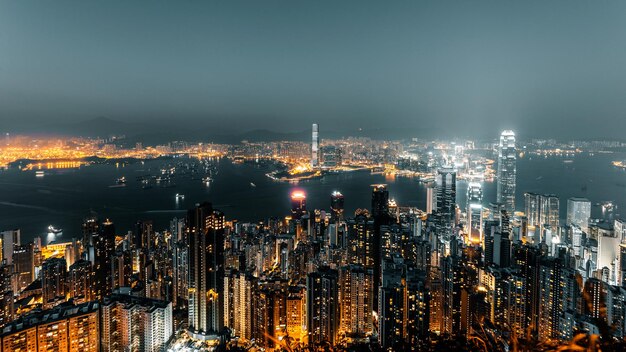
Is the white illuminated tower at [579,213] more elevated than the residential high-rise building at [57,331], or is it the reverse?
the white illuminated tower at [579,213]

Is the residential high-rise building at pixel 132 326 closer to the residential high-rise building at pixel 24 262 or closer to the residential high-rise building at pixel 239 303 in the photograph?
the residential high-rise building at pixel 239 303

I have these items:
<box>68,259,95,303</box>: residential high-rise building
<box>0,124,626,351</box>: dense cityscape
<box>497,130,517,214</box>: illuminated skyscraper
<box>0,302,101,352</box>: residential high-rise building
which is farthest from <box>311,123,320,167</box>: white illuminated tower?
<box>0,302,101,352</box>: residential high-rise building

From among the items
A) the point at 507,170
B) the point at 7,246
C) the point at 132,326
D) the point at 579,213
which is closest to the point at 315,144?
the point at 507,170

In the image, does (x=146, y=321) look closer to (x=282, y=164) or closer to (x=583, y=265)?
(x=583, y=265)

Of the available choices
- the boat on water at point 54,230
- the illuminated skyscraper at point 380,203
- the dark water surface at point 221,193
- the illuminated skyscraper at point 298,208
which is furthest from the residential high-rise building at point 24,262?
the illuminated skyscraper at point 380,203

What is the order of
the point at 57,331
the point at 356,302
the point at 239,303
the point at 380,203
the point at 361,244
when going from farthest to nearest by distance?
the point at 380,203, the point at 361,244, the point at 239,303, the point at 356,302, the point at 57,331

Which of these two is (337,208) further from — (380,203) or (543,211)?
(543,211)

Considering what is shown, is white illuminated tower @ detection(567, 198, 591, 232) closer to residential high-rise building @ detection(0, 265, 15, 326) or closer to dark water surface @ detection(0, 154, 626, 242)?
dark water surface @ detection(0, 154, 626, 242)
